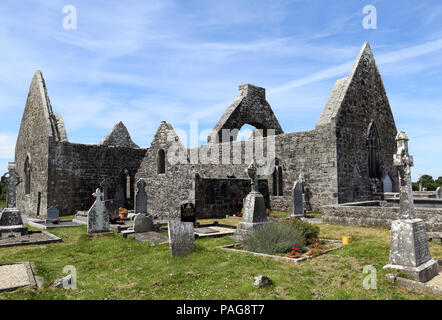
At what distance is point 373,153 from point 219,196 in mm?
10071

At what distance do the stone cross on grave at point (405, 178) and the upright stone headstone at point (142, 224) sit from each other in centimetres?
804

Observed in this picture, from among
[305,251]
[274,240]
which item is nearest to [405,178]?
[305,251]

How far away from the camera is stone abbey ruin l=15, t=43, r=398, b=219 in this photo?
1623cm

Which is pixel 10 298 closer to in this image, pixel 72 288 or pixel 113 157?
pixel 72 288

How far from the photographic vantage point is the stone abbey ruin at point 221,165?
16.2 metres

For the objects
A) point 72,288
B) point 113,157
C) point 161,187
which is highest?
point 113,157

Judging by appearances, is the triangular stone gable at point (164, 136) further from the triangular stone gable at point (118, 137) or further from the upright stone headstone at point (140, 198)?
the triangular stone gable at point (118, 137)

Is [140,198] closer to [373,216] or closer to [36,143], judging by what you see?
[36,143]

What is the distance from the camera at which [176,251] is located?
7.59m

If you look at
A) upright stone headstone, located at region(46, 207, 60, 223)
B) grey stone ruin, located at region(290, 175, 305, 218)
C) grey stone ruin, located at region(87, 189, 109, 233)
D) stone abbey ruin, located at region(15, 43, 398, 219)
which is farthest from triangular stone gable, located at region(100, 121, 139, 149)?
grey stone ruin, located at region(290, 175, 305, 218)

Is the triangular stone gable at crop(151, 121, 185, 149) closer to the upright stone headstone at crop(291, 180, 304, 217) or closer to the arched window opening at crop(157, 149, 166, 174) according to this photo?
the arched window opening at crop(157, 149, 166, 174)

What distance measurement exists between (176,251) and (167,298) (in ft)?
8.70

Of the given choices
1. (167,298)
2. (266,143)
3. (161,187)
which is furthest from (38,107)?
(167,298)

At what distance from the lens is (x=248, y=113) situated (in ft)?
80.9
